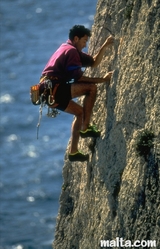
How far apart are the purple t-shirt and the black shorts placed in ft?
0.53

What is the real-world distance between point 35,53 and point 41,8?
1389 centimetres

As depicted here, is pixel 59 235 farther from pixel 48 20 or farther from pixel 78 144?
pixel 48 20

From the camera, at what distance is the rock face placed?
22.6m

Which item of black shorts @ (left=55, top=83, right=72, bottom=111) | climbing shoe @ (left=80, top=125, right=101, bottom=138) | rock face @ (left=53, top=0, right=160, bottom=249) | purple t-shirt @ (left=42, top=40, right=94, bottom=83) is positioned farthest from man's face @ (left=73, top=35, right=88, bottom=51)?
climbing shoe @ (left=80, top=125, right=101, bottom=138)

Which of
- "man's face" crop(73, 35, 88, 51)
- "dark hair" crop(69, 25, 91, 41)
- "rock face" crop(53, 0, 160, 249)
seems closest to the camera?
"rock face" crop(53, 0, 160, 249)

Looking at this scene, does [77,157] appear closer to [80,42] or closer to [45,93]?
[45,93]

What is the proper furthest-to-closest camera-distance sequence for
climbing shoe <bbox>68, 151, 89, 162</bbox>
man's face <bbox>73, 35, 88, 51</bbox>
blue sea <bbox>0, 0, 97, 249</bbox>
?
blue sea <bbox>0, 0, 97, 249</bbox>, climbing shoe <bbox>68, 151, 89, 162</bbox>, man's face <bbox>73, 35, 88, 51</bbox>

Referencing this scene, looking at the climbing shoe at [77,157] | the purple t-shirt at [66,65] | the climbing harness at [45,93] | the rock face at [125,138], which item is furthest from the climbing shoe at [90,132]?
the purple t-shirt at [66,65]

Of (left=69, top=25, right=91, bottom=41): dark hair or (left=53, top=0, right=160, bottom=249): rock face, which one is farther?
(left=69, top=25, right=91, bottom=41): dark hair

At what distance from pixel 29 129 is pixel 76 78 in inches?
2534

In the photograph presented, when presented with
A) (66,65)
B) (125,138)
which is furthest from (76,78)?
(125,138)

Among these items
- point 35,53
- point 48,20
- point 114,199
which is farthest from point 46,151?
point 114,199

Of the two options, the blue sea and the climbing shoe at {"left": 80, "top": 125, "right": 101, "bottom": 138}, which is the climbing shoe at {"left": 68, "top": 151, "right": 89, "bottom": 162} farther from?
the blue sea

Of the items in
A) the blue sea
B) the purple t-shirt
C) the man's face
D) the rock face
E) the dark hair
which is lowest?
the rock face
